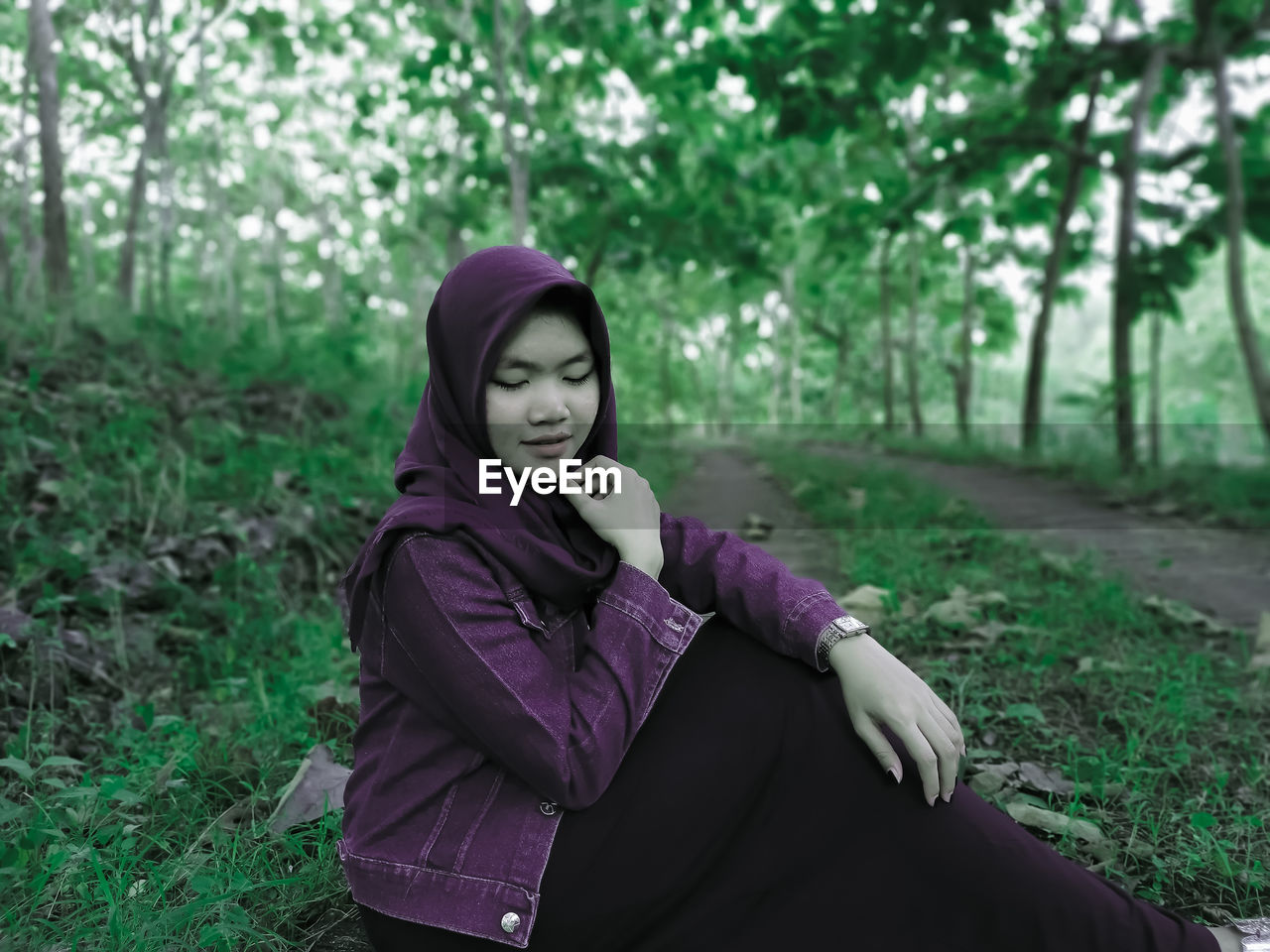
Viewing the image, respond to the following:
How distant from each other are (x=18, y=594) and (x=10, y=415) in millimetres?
1251

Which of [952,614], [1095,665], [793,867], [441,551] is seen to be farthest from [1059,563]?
[441,551]

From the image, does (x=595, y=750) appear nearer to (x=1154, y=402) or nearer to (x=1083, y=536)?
(x=1083, y=536)

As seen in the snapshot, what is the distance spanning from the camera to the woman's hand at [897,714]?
4.02 feet

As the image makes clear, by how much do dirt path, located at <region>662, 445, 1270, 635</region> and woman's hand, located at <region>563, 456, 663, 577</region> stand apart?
2.49 meters

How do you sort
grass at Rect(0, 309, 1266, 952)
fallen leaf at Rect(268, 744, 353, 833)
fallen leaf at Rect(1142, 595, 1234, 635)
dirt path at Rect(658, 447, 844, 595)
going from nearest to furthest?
1. grass at Rect(0, 309, 1266, 952)
2. fallen leaf at Rect(268, 744, 353, 833)
3. fallen leaf at Rect(1142, 595, 1234, 635)
4. dirt path at Rect(658, 447, 844, 595)

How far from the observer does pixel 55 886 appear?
1640 millimetres

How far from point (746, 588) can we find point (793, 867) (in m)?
0.42

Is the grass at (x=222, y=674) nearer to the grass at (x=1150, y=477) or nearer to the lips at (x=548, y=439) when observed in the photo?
the lips at (x=548, y=439)

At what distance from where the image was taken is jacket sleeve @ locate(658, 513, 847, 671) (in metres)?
1.37

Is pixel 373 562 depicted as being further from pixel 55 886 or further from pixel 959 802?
pixel 55 886

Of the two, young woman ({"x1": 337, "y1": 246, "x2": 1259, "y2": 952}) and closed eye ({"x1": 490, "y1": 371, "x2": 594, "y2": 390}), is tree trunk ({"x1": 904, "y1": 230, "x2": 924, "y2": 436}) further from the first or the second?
young woman ({"x1": 337, "y1": 246, "x2": 1259, "y2": 952})

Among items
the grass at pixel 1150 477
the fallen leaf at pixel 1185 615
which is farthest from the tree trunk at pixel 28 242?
the grass at pixel 1150 477

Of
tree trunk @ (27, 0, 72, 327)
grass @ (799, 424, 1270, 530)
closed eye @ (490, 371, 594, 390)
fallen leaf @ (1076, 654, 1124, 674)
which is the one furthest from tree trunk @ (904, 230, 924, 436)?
closed eye @ (490, 371, 594, 390)

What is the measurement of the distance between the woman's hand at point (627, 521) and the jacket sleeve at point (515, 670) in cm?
7
